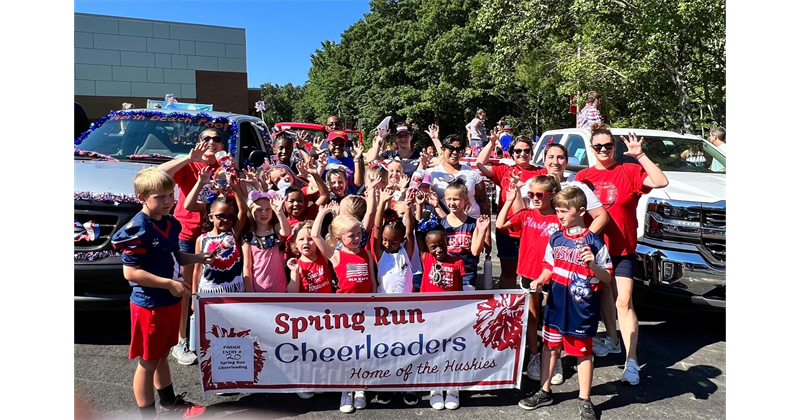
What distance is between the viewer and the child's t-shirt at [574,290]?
11.4 ft

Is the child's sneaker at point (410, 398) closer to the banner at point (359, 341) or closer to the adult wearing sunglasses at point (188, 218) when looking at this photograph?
the banner at point (359, 341)

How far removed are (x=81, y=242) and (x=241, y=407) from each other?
80.9 inches

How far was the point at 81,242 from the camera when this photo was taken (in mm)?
4285

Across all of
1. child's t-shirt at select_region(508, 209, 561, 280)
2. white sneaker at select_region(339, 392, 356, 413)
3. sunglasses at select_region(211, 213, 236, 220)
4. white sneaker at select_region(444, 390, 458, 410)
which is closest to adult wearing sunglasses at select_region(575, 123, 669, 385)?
child's t-shirt at select_region(508, 209, 561, 280)

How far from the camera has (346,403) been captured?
11.6ft

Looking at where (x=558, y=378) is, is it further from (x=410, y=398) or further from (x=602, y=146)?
(x=602, y=146)

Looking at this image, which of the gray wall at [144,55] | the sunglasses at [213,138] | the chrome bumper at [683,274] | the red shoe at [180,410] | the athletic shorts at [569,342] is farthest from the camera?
the gray wall at [144,55]

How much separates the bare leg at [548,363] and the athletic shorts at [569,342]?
0.16 ft

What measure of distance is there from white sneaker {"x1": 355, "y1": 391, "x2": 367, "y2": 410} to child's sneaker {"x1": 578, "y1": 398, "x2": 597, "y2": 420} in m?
1.47

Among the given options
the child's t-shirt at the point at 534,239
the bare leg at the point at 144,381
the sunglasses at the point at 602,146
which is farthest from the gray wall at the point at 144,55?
the sunglasses at the point at 602,146

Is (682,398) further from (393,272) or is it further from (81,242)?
(81,242)

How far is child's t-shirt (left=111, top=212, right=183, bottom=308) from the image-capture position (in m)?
2.99

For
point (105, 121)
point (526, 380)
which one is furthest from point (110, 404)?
point (105, 121)

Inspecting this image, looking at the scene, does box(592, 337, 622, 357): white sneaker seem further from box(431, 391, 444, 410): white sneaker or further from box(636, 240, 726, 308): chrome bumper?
box(431, 391, 444, 410): white sneaker
